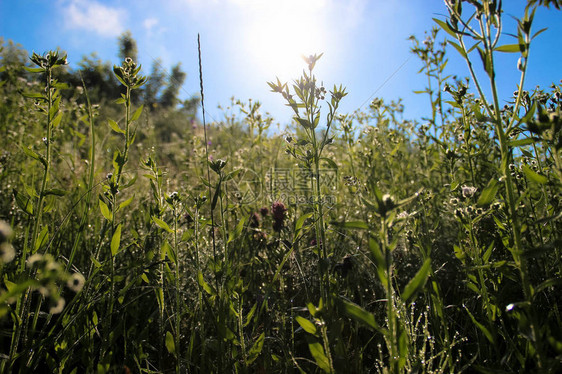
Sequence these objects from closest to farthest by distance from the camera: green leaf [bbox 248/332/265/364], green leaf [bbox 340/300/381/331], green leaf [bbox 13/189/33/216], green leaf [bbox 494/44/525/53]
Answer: green leaf [bbox 340/300/381/331] < green leaf [bbox 494/44/525/53] < green leaf [bbox 248/332/265/364] < green leaf [bbox 13/189/33/216]

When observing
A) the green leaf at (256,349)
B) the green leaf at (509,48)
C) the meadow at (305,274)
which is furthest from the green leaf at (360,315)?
the green leaf at (509,48)

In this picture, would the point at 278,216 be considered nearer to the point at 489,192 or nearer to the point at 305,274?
the point at 305,274

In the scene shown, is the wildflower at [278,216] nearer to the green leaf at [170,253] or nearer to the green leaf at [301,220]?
the green leaf at [301,220]

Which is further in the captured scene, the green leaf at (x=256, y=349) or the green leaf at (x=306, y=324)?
the green leaf at (x=256, y=349)

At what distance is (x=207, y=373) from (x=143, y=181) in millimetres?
2845

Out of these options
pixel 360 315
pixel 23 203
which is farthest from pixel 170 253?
pixel 360 315

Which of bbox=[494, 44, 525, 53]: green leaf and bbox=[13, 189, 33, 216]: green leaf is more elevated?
bbox=[494, 44, 525, 53]: green leaf

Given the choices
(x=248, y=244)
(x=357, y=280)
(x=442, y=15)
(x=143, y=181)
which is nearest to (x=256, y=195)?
(x=248, y=244)

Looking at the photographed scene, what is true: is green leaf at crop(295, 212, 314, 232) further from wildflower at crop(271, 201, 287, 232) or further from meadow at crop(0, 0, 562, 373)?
wildflower at crop(271, 201, 287, 232)

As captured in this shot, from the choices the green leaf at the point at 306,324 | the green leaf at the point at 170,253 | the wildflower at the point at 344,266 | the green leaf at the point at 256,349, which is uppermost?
the green leaf at the point at 170,253

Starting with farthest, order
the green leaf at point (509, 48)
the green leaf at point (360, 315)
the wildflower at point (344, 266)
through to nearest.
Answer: the wildflower at point (344, 266), the green leaf at point (509, 48), the green leaf at point (360, 315)

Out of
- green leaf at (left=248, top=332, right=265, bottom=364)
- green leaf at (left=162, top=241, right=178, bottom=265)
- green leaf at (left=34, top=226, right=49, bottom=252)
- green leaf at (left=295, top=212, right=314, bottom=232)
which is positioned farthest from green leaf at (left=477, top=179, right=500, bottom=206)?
green leaf at (left=34, top=226, right=49, bottom=252)

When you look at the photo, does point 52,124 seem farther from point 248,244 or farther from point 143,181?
point 143,181

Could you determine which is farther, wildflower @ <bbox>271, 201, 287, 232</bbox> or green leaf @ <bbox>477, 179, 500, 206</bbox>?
wildflower @ <bbox>271, 201, 287, 232</bbox>
